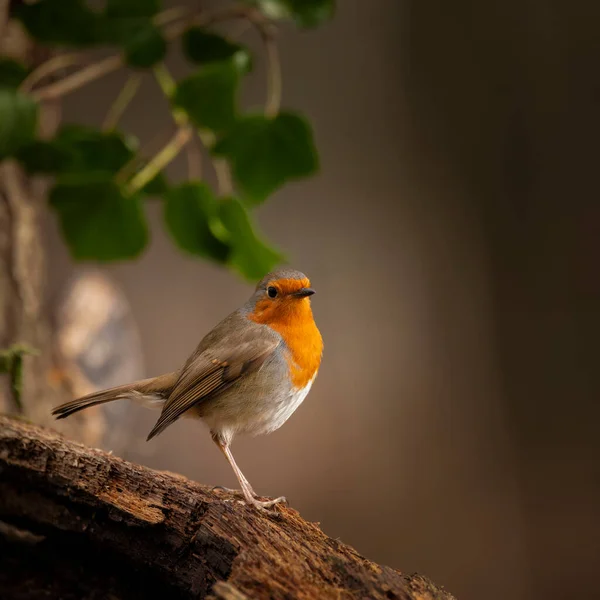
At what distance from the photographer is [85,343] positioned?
268 cm

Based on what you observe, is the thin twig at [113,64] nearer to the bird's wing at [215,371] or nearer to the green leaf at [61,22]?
the green leaf at [61,22]

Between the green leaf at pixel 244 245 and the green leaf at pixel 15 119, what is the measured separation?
602 millimetres

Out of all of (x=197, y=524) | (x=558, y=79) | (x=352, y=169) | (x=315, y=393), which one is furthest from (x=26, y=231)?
(x=558, y=79)

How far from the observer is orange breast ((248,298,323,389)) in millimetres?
1790

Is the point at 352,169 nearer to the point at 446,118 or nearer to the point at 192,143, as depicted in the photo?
the point at 446,118

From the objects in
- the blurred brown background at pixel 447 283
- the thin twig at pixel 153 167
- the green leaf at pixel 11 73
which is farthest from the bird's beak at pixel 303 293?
the blurred brown background at pixel 447 283

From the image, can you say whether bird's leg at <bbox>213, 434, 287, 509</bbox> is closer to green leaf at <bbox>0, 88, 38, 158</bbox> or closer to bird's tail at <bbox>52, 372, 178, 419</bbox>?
bird's tail at <bbox>52, 372, 178, 419</bbox>

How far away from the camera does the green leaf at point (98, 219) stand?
200 cm

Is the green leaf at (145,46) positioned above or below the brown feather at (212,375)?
above

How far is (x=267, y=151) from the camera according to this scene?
6.96 ft

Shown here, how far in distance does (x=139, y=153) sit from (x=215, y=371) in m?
0.90

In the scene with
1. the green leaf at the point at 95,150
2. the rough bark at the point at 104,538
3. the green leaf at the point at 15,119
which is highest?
the green leaf at the point at 95,150

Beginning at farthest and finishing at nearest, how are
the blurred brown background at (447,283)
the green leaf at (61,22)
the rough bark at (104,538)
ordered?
the blurred brown background at (447,283), the green leaf at (61,22), the rough bark at (104,538)

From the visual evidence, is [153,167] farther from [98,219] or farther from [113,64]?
[113,64]
